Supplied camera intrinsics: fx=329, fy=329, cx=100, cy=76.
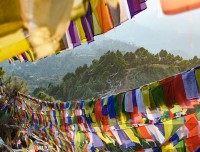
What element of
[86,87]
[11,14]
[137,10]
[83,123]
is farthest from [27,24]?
[86,87]

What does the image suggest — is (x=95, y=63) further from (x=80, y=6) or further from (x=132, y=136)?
(x=80, y=6)

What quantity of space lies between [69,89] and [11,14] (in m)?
45.8

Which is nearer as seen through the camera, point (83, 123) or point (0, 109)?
point (83, 123)

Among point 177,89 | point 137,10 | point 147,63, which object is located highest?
point 147,63

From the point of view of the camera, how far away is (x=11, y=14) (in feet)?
4.24

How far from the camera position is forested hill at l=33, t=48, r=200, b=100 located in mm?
44062

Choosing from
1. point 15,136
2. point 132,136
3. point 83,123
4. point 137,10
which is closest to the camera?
point 137,10

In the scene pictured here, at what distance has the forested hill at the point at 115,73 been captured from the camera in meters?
44.1

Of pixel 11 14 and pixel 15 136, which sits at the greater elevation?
pixel 11 14

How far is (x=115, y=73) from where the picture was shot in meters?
47.2

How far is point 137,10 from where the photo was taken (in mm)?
3916

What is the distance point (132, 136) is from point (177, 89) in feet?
4.95

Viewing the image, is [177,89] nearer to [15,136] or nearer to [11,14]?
[11,14]

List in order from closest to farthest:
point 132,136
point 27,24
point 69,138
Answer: point 27,24
point 132,136
point 69,138
